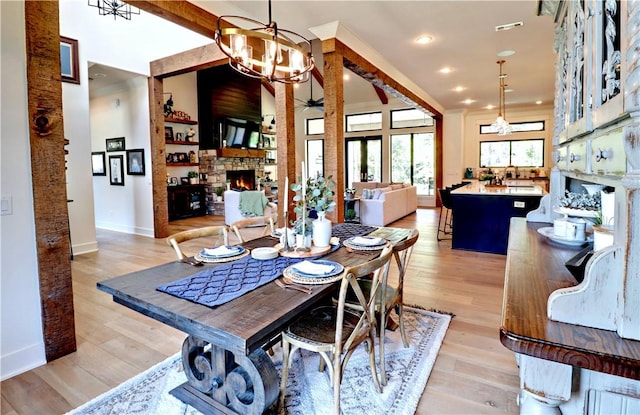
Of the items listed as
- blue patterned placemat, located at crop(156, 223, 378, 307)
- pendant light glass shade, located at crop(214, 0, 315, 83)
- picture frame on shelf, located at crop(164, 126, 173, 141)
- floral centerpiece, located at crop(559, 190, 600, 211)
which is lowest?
blue patterned placemat, located at crop(156, 223, 378, 307)

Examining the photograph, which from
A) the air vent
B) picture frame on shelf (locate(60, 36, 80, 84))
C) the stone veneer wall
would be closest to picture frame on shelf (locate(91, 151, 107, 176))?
the stone veneer wall

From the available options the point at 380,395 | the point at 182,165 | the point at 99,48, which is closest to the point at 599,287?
the point at 380,395

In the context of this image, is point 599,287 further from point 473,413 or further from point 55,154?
point 55,154

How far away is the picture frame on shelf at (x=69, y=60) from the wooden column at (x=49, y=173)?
3773 mm

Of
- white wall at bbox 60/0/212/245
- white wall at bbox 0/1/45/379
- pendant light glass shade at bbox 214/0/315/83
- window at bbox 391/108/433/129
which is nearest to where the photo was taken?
white wall at bbox 0/1/45/379

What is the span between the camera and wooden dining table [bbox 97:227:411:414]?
1.34m

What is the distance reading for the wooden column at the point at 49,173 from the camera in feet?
7.54

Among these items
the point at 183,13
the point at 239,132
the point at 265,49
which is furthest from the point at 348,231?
the point at 239,132

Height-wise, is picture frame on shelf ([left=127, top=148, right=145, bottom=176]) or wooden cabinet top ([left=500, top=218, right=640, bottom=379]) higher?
picture frame on shelf ([left=127, top=148, right=145, bottom=176])

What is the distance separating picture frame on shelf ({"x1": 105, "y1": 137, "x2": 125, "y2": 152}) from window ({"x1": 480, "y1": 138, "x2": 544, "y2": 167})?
10.2 meters

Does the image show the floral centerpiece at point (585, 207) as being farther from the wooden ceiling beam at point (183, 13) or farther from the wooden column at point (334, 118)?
the wooden ceiling beam at point (183, 13)

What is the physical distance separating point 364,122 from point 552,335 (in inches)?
462

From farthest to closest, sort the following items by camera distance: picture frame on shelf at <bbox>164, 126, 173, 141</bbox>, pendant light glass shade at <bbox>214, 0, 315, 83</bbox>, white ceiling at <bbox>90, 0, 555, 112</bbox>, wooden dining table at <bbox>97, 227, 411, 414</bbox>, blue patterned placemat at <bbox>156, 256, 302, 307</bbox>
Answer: picture frame on shelf at <bbox>164, 126, 173, 141</bbox> < white ceiling at <bbox>90, 0, 555, 112</bbox> < pendant light glass shade at <bbox>214, 0, 315, 83</bbox> < blue patterned placemat at <bbox>156, 256, 302, 307</bbox> < wooden dining table at <bbox>97, 227, 411, 414</bbox>

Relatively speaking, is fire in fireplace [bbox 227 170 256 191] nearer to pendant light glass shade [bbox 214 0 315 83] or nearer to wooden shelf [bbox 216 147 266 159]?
wooden shelf [bbox 216 147 266 159]
